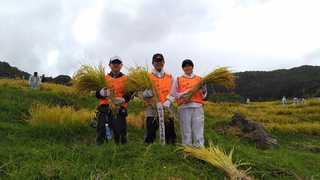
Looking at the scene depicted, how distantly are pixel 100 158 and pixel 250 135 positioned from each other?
7.73m

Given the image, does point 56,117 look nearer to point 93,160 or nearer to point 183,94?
point 183,94

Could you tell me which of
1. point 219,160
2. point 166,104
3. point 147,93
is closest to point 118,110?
point 147,93

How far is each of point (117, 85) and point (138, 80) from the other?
0.46 metres

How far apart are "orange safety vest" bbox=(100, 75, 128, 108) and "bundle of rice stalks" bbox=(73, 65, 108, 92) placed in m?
0.10

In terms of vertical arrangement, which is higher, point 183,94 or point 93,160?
point 183,94

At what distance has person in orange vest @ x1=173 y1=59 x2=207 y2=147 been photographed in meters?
9.17

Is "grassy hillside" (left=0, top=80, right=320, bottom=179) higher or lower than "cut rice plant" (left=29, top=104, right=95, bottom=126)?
lower

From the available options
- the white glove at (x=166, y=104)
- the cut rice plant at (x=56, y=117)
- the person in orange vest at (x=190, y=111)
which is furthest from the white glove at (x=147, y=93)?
the cut rice plant at (x=56, y=117)

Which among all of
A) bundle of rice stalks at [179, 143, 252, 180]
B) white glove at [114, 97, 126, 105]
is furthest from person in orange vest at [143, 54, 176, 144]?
bundle of rice stalks at [179, 143, 252, 180]

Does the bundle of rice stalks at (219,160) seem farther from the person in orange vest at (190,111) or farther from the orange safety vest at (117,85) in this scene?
the orange safety vest at (117,85)

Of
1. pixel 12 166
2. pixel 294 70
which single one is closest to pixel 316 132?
pixel 12 166

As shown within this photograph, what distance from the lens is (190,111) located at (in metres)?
9.21

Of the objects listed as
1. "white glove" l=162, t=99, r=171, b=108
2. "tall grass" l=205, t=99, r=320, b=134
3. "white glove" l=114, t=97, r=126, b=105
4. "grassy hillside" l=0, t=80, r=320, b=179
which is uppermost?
"white glove" l=114, t=97, r=126, b=105

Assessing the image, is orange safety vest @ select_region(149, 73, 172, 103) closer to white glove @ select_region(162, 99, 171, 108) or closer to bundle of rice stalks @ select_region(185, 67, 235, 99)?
white glove @ select_region(162, 99, 171, 108)
